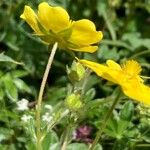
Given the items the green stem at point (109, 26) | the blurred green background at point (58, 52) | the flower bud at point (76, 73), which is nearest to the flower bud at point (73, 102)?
the flower bud at point (76, 73)

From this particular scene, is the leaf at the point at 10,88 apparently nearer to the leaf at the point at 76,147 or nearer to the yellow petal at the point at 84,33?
the leaf at the point at 76,147

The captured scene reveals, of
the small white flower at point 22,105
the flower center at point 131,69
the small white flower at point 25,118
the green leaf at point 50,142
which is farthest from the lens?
the small white flower at point 22,105

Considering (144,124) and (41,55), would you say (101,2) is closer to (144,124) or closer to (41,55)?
(41,55)

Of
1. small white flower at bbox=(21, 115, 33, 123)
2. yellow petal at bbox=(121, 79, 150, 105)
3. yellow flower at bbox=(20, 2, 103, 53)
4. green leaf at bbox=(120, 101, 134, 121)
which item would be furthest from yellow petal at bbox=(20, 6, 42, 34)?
green leaf at bbox=(120, 101, 134, 121)

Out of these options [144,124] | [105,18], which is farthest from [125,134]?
[105,18]

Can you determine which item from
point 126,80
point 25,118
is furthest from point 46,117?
point 126,80

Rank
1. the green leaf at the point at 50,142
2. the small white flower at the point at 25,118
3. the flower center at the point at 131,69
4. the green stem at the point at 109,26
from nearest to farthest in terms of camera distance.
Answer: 1. the flower center at the point at 131,69
2. the green leaf at the point at 50,142
3. the small white flower at the point at 25,118
4. the green stem at the point at 109,26

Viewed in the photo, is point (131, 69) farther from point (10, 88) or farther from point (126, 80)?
point (10, 88)

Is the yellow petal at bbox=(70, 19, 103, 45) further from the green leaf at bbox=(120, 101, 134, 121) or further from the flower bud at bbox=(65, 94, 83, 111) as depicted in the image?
the green leaf at bbox=(120, 101, 134, 121)
